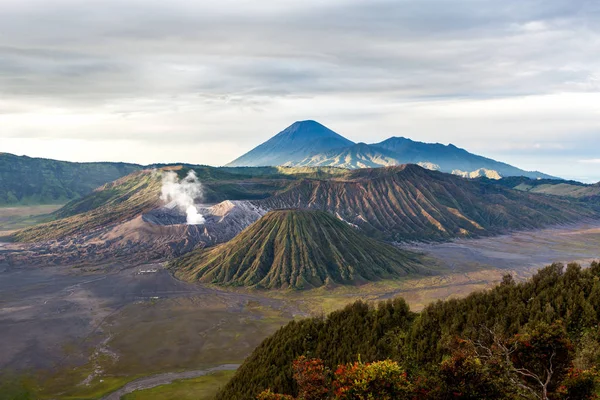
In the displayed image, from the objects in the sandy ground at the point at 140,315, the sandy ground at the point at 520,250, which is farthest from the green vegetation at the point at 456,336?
the sandy ground at the point at 520,250

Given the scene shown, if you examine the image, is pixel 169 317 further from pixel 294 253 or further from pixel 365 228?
pixel 365 228

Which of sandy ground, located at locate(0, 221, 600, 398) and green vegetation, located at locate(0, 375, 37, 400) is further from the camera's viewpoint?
sandy ground, located at locate(0, 221, 600, 398)

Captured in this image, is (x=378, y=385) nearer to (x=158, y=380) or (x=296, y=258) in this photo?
(x=158, y=380)

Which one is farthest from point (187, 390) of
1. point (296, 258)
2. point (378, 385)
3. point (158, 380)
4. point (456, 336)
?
point (296, 258)

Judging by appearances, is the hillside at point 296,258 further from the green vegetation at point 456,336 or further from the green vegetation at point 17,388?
the green vegetation at point 456,336

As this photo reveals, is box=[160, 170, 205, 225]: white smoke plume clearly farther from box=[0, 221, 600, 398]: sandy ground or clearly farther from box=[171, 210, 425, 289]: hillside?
box=[0, 221, 600, 398]: sandy ground

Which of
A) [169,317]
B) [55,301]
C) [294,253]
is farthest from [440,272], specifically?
[55,301]

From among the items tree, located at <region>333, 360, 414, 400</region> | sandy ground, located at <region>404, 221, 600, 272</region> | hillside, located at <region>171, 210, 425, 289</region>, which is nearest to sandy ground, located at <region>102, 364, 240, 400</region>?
tree, located at <region>333, 360, 414, 400</region>
